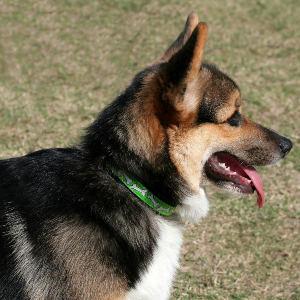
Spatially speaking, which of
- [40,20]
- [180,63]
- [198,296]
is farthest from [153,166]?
[40,20]

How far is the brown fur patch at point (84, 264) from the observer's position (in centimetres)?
257

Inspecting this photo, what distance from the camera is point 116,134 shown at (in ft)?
8.95

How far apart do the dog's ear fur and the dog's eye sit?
42cm

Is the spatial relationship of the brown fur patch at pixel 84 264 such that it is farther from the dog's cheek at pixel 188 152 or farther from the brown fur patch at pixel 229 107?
the brown fur patch at pixel 229 107

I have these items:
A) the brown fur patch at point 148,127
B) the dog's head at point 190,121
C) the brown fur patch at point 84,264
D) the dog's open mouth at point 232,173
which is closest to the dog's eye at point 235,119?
the dog's head at point 190,121

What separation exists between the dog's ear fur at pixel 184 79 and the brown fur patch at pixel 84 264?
1.02 m

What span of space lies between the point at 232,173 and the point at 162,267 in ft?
3.21

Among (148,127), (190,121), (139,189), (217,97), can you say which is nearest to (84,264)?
(139,189)

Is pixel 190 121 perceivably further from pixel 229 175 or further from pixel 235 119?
→ pixel 229 175

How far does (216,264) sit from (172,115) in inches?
85.6

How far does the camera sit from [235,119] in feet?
10.2

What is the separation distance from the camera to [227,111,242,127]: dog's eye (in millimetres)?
3042

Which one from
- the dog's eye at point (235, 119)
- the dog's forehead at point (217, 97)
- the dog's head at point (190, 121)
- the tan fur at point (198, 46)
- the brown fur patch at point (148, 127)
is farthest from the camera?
the dog's eye at point (235, 119)

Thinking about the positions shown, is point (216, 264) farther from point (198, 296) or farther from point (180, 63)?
point (180, 63)
